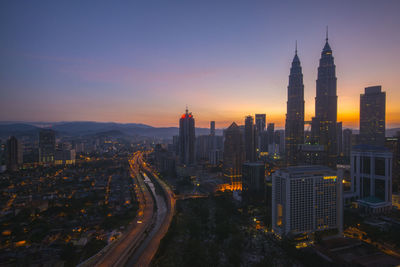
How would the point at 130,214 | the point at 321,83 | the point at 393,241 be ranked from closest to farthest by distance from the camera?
the point at 393,241 < the point at 130,214 < the point at 321,83

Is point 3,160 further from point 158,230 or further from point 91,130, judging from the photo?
point 91,130

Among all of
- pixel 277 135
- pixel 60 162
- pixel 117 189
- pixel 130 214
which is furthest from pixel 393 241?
pixel 277 135

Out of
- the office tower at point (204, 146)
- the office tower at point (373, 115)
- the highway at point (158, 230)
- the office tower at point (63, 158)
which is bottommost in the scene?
the highway at point (158, 230)

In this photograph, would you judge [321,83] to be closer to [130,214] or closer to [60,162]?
[130,214]

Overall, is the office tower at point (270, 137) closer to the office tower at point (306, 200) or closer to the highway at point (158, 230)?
the highway at point (158, 230)

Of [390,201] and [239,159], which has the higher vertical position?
[239,159]

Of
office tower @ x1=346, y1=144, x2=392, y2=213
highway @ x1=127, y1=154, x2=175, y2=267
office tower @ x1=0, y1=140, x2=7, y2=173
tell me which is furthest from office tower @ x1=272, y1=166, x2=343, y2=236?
office tower @ x1=0, y1=140, x2=7, y2=173

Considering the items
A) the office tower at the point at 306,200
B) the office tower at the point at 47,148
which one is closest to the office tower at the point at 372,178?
the office tower at the point at 306,200

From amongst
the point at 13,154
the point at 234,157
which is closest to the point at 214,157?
the point at 234,157
